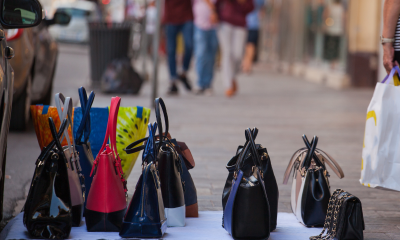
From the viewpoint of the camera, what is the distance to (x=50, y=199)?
2.46 meters

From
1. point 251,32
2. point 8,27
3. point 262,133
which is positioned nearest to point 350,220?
point 8,27

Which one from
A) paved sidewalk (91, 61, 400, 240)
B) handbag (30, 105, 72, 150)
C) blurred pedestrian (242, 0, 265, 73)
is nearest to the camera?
handbag (30, 105, 72, 150)

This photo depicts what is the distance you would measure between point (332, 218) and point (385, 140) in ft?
2.37

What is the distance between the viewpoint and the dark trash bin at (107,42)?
9.38 m

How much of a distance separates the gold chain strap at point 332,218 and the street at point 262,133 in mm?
327

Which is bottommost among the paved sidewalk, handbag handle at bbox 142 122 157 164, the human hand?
the paved sidewalk

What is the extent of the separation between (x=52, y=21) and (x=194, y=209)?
3.86 metres

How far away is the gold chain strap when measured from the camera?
256cm

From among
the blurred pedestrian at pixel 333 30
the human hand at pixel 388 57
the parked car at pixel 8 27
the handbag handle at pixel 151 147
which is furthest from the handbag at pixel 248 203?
the blurred pedestrian at pixel 333 30

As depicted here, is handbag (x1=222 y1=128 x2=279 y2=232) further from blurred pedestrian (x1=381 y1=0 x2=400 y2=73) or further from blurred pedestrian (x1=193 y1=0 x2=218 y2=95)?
blurred pedestrian (x1=193 y1=0 x2=218 y2=95)

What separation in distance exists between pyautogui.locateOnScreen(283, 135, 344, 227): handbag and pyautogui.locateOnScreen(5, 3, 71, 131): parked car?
115 inches

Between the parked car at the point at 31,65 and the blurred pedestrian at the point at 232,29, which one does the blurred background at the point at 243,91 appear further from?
the blurred pedestrian at the point at 232,29

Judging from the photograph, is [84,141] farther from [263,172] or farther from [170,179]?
[263,172]

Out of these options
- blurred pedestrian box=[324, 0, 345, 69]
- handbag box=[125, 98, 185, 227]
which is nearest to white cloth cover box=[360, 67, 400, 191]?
handbag box=[125, 98, 185, 227]
